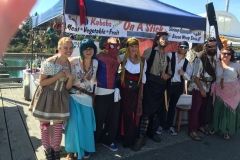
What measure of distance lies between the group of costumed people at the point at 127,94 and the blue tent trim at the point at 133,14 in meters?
0.57

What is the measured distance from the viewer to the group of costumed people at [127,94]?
107 inches

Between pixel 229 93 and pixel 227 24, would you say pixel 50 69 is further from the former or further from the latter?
pixel 227 24

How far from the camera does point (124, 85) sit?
3.25 m

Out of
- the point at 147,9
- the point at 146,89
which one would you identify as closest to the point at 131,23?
the point at 147,9

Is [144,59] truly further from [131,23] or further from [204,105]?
[204,105]

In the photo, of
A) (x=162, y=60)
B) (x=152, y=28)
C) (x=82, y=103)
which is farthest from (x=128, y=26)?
(x=82, y=103)

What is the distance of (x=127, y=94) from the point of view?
3.25m

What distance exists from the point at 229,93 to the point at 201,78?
57 cm

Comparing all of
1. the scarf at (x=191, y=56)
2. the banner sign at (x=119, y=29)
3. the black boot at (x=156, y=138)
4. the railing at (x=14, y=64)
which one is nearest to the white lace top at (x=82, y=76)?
the banner sign at (x=119, y=29)

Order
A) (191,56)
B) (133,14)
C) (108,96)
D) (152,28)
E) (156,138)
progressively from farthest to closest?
1. (152,28)
2. (191,56)
3. (133,14)
4. (156,138)
5. (108,96)

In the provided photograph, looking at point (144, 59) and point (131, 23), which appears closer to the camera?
point (144, 59)

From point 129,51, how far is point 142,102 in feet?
2.75

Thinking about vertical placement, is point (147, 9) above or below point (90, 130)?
above

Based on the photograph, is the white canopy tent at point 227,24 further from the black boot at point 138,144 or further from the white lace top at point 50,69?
the white lace top at point 50,69
